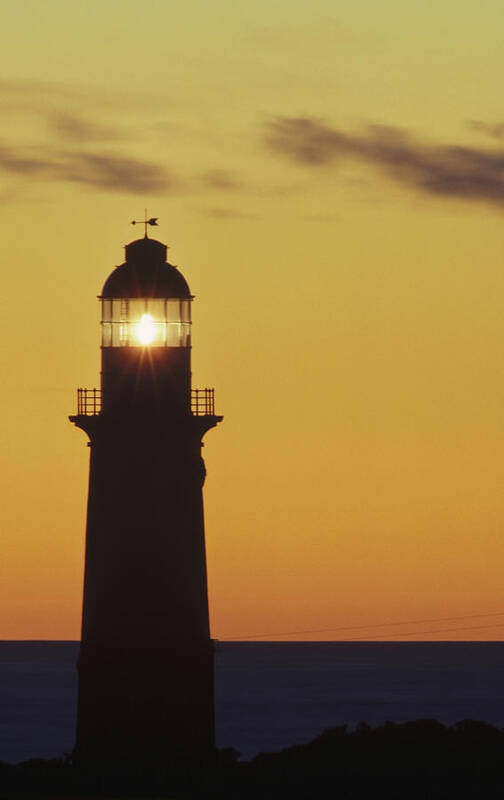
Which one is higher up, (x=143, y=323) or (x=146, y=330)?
(x=143, y=323)

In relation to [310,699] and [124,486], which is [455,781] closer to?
[124,486]

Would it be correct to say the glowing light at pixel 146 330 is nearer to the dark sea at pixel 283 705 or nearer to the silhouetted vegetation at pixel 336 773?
the silhouetted vegetation at pixel 336 773

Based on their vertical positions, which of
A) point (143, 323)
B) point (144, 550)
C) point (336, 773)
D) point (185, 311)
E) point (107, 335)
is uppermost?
point (185, 311)

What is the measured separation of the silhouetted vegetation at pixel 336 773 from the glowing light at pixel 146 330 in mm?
9147

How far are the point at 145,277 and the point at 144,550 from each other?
5.74 metres

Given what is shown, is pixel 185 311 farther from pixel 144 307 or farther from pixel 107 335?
pixel 107 335

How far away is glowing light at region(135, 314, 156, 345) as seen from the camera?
45.9 m

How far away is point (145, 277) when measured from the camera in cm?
4606

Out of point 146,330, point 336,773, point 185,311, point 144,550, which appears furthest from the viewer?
point 185,311

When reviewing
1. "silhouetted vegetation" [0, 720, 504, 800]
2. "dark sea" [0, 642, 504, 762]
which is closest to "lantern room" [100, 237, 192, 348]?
"silhouetted vegetation" [0, 720, 504, 800]

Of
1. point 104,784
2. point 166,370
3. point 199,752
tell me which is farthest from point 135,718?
point 166,370

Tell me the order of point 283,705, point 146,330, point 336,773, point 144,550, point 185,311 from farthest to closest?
point 283,705
point 185,311
point 146,330
point 144,550
point 336,773

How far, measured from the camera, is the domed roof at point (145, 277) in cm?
4597

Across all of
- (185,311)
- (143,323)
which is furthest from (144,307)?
(185,311)
